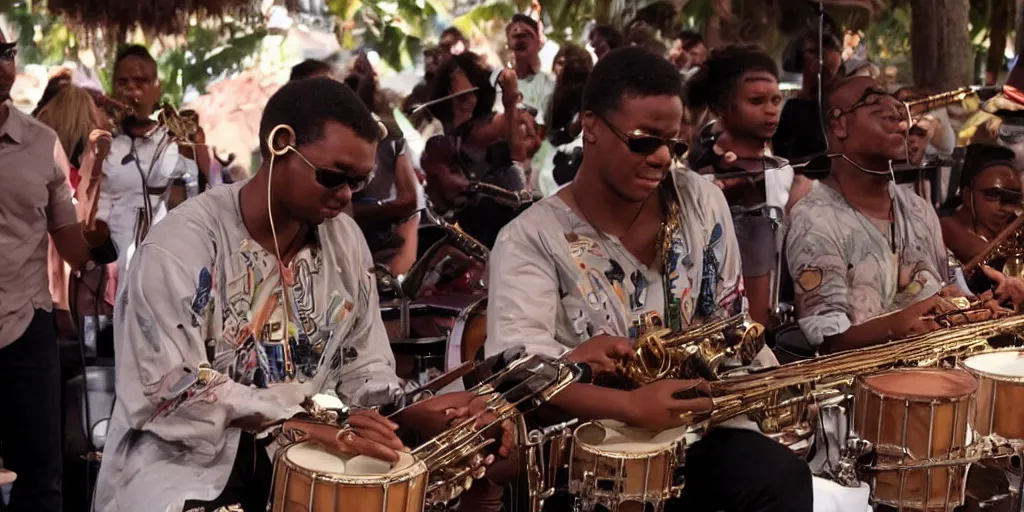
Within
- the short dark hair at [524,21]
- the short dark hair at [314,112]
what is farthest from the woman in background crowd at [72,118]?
the short dark hair at [314,112]

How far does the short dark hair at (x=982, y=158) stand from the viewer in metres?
6.37

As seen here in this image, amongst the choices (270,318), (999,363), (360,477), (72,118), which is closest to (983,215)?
(999,363)

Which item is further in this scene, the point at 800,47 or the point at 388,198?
the point at 800,47

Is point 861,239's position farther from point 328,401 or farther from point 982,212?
point 328,401

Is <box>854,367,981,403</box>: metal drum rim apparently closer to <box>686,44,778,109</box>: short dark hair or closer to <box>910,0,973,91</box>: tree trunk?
<box>686,44,778,109</box>: short dark hair

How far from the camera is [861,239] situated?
→ 455cm

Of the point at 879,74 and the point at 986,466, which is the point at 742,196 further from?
the point at 879,74

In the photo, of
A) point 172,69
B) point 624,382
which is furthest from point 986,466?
point 172,69

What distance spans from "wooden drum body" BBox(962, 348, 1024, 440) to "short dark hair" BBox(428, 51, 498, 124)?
11.4 feet

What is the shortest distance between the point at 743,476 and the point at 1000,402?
1103 mm

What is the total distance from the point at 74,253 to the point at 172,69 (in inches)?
80.6

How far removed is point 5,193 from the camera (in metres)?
4.04

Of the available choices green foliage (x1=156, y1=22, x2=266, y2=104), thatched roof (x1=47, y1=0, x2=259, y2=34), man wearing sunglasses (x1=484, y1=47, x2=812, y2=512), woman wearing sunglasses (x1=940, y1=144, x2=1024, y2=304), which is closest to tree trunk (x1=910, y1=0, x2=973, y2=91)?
woman wearing sunglasses (x1=940, y1=144, x2=1024, y2=304)

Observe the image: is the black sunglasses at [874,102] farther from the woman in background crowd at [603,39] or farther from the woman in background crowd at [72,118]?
the woman in background crowd at [72,118]
